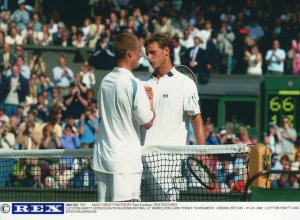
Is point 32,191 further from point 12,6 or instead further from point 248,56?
point 12,6

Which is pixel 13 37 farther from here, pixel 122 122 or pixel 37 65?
pixel 122 122

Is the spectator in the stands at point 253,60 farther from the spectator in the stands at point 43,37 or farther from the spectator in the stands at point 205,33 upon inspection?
the spectator in the stands at point 43,37

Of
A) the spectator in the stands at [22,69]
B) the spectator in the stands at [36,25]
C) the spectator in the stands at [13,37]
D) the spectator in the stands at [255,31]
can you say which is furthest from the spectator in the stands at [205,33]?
the spectator in the stands at [22,69]

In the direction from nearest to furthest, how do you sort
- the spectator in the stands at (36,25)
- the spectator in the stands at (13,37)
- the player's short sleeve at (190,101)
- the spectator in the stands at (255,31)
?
the player's short sleeve at (190,101) < the spectator in the stands at (13,37) < the spectator in the stands at (36,25) < the spectator in the stands at (255,31)

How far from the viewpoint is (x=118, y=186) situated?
1006 centimetres

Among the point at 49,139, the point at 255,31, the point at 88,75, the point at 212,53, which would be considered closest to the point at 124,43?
the point at 49,139

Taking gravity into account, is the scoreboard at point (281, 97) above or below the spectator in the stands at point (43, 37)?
below

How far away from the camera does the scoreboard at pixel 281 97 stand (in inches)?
1122

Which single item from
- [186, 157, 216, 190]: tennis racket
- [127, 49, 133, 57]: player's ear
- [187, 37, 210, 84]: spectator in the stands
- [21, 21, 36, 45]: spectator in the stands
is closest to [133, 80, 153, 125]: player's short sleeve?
[127, 49, 133, 57]: player's ear

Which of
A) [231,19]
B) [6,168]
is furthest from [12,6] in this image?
[6,168]

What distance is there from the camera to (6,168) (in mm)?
13469

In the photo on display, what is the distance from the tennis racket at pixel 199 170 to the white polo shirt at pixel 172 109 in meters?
0.22

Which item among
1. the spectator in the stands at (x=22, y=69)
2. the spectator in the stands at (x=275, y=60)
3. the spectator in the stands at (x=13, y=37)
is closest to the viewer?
the spectator in the stands at (x=22, y=69)

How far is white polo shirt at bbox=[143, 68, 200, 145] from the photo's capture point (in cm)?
1064
